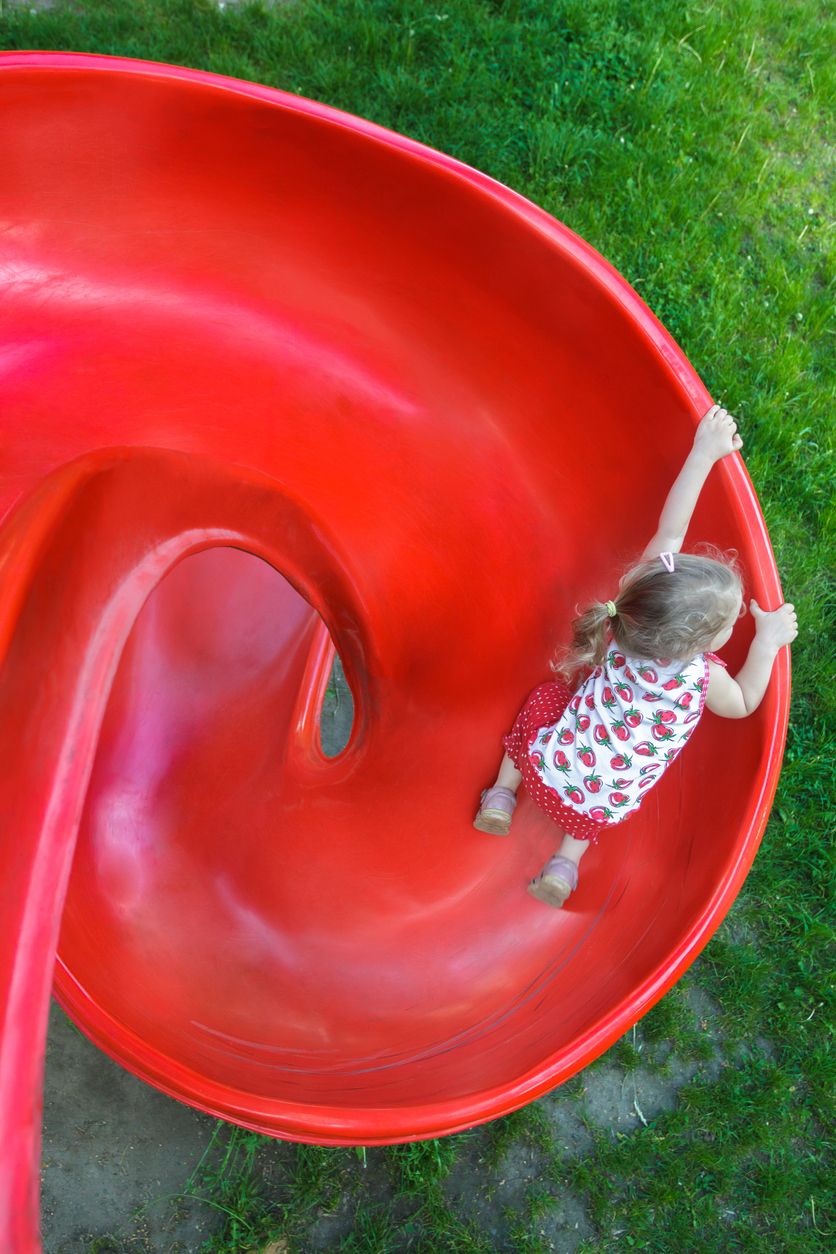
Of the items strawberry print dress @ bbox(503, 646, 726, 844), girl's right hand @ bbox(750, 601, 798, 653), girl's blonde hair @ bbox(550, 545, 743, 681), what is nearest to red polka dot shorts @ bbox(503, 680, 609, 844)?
strawberry print dress @ bbox(503, 646, 726, 844)

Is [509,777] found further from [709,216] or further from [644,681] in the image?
Answer: [709,216]

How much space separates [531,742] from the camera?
1636mm

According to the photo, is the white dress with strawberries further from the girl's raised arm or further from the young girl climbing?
the girl's raised arm

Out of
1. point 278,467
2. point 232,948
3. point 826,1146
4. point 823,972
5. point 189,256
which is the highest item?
point 189,256

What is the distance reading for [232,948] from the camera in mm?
1562

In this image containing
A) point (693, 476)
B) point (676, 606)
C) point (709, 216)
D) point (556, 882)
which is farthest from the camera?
point (709, 216)

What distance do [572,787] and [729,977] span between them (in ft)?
2.37

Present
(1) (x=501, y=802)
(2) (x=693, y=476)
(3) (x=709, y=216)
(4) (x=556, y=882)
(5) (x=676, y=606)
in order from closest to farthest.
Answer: (5) (x=676, y=606) < (2) (x=693, y=476) < (4) (x=556, y=882) < (1) (x=501, y=802) < (3) (x=709, y=216)

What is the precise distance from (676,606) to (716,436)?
0.27m

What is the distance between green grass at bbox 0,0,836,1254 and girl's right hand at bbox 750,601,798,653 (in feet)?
2.60

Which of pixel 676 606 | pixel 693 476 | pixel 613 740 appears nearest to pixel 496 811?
pixel 613 740

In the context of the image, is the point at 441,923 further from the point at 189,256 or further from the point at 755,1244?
the point at 189,256

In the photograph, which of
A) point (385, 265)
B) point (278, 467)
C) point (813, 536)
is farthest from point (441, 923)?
point (813, 536)

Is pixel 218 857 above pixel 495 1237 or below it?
above
